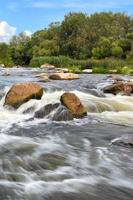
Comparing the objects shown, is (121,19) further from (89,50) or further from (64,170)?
(64,170)

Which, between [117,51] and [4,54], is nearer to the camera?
[117,51]

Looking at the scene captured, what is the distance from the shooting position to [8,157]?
743 cm

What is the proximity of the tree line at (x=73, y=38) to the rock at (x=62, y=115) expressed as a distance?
64.3 metres

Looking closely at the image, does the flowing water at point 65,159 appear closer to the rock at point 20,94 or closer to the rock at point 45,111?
the rock at point 45,111

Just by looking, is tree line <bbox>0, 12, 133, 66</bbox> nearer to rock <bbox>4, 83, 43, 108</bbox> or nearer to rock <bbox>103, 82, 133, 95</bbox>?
rock <bbox>103, 82, 133, 95</bbox>

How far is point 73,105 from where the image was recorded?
12203 mm

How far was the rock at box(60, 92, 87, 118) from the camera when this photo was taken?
12.2m

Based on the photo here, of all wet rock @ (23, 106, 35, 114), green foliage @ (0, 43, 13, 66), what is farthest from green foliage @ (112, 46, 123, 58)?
wet rock @ (23, 106, 35, 114)

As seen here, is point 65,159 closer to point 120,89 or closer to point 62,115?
point 62,115

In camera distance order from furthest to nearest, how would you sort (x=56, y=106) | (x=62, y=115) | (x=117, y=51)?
(x=117, y=51), (x=56, y=106), (x=62, y=115)

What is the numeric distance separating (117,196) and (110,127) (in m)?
5.07

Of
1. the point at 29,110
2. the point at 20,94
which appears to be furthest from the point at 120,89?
the point at 29,110

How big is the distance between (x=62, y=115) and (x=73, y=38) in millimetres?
75317

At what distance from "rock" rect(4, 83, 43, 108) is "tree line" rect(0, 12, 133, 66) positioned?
6203 cm
